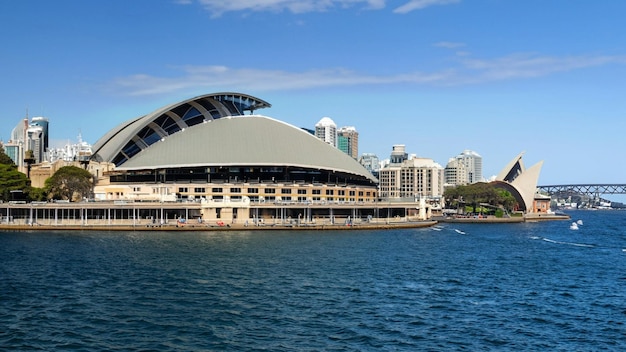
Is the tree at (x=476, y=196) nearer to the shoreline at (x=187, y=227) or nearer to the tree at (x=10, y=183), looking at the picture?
the shoreline at (x=187, y=227)

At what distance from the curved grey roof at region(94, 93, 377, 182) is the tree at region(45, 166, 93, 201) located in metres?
7.63

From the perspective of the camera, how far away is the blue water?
2883cm

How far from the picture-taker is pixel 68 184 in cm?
10544

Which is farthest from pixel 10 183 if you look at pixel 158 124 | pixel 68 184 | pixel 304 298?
pixel 304 298

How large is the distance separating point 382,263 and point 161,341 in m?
28.3

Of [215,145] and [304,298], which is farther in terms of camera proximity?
[215,145]

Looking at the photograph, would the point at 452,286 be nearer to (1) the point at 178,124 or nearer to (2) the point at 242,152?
(2) the point at 242,152

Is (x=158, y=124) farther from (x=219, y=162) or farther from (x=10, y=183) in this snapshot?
(x=10, y=183)

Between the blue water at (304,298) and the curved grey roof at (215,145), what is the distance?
1789 inches

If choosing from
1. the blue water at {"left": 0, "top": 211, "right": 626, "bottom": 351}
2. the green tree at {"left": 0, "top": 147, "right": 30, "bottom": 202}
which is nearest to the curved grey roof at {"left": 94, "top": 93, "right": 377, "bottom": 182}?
the green tree at {"left": 0, "top": 147, "right": 30, "bottom": 202}

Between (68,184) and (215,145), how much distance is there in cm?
2477

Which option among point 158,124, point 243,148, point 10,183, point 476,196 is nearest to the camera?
point 10,183

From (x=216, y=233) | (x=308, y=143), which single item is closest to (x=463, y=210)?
(x=308, y=143)

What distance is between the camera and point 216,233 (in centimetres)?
8475
